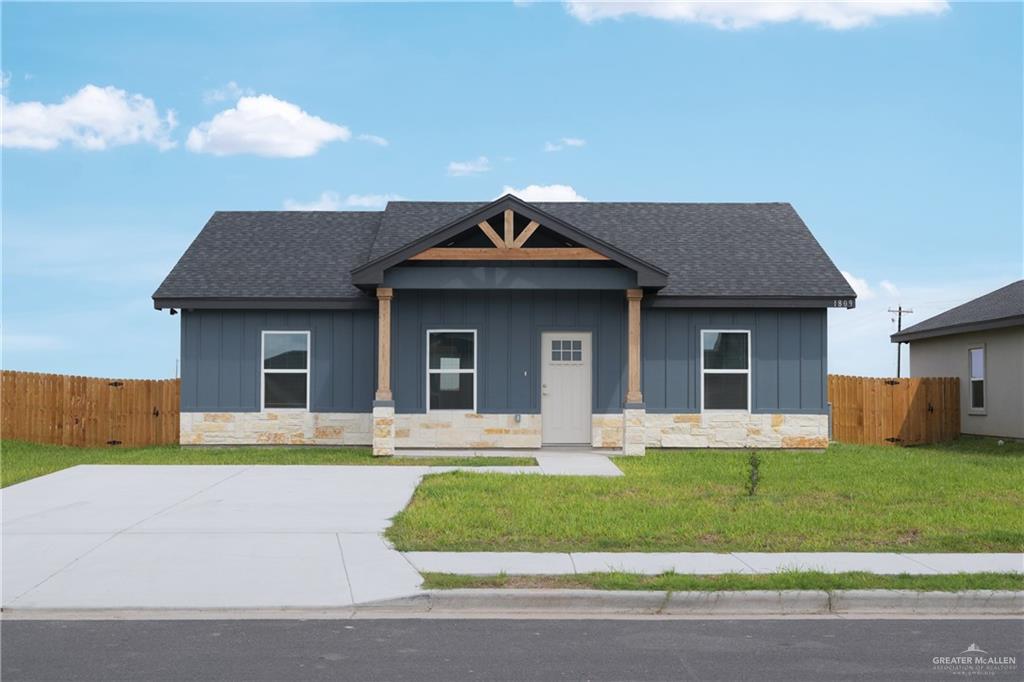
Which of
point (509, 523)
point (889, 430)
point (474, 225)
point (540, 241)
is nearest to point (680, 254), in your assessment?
point (540, 241)

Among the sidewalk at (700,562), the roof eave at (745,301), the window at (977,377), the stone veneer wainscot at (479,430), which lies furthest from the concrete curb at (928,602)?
the window at (977,377)

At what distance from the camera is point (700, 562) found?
34.0 feet

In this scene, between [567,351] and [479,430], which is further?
[567,351]

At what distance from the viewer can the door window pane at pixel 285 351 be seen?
22.8m

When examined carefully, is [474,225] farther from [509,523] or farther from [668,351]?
Answer: [509,523]

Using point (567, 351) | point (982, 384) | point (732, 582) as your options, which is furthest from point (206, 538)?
point (982, 384)

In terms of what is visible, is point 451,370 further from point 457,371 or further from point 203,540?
point 203,540

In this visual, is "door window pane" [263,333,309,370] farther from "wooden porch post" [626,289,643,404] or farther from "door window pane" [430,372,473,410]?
"wooden porch post" [626,289,643,404]

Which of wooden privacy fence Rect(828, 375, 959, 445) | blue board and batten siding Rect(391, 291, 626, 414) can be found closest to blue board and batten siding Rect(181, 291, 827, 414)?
blue board and batten siding Rect(391, 291, 626, 414)

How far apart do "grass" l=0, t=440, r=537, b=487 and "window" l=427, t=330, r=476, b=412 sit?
6.14 feet

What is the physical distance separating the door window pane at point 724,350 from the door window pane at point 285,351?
858 centimetres

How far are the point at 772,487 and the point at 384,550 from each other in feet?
23.6

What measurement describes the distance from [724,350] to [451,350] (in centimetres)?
580

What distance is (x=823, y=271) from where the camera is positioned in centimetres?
2312
